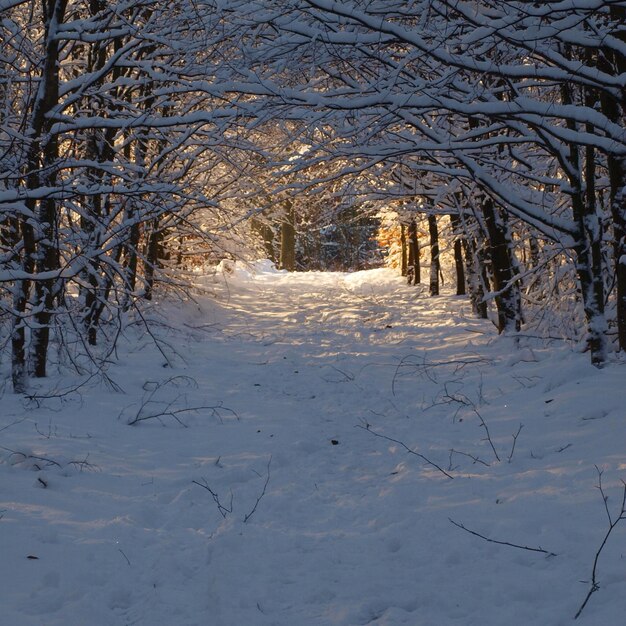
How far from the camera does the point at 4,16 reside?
24.7 ft

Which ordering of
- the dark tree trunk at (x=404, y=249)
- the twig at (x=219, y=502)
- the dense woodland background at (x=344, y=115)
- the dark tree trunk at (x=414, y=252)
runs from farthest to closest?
1. the dark tree trunk at (x=404, y=249)
2. the dark tree trunk at (x=414, y=252)
3. the dense woodland background at (x=344, y=115)
4. the twig at (x=219, y=502)

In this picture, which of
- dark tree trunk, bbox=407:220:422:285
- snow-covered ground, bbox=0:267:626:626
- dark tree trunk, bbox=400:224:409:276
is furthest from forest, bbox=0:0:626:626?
Result: dark tree trunk, bbox=400:224:409:276

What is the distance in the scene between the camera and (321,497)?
4730mm

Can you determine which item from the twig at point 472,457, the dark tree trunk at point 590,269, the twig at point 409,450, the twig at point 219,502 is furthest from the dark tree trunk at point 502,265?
the twig at point 219,502

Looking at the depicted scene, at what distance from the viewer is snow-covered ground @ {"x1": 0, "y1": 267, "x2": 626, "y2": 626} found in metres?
3.21

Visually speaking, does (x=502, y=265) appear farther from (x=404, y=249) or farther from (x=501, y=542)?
(x=404, y=249)

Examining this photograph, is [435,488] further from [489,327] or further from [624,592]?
[489,327]

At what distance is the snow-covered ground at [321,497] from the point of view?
126 inches

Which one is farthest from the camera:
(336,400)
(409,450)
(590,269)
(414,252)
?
(414,252)

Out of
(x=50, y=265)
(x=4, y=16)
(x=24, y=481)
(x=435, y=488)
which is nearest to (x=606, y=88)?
(x=435, y=488)

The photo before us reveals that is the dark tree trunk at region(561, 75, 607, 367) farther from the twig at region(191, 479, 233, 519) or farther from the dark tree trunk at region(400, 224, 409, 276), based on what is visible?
the dark tree trunk at region(400, 224, 409, 276)

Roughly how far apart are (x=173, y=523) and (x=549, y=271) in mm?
7847

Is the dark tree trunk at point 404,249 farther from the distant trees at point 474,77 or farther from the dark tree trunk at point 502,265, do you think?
the distant trees at point 474,77

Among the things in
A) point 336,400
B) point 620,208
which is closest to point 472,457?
point 336,400
